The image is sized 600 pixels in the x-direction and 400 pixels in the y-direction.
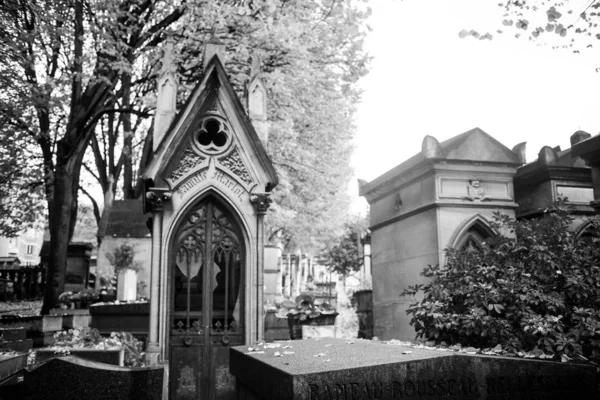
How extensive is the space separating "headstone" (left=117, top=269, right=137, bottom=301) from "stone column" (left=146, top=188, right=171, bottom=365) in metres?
6.20

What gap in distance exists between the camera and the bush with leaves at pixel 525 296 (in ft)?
14.9

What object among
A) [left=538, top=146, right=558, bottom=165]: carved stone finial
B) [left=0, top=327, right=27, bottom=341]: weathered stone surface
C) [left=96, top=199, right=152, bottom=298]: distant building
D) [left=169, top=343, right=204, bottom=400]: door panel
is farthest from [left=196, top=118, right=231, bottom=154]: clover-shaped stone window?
[left=96, top=199, right=152, bottom=298]: distant building

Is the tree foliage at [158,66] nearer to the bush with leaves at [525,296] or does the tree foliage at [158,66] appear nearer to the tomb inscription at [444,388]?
the bush with leaves at [525,296]

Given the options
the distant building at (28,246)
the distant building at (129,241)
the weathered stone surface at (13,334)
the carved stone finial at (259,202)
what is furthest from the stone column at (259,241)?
the distant building at (28,246)

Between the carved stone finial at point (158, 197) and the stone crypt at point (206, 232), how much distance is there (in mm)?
12

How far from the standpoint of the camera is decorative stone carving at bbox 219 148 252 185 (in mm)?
6730

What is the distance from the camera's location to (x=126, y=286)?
1227cm

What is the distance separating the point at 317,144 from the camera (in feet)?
64.6

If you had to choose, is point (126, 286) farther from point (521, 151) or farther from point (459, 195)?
point (521, 151)

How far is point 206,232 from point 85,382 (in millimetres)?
3642

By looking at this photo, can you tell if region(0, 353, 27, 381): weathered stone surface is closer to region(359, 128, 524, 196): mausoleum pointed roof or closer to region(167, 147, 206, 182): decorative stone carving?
region(167, 147, 206, 182): decorative stone carving

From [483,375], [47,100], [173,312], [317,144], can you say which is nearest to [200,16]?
[47,100]

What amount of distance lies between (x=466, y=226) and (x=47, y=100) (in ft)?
32.1

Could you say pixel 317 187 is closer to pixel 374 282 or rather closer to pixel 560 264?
pixel 374 282
